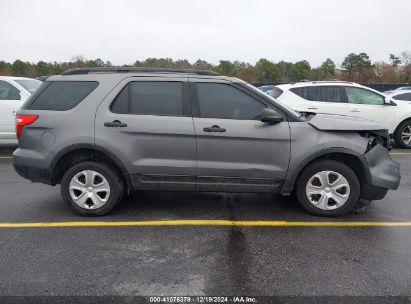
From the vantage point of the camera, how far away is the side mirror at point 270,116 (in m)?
4.38

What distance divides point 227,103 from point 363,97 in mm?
6031

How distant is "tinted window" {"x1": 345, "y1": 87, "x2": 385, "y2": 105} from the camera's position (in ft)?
30.7

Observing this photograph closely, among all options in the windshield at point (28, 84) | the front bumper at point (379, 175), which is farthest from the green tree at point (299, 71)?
the front bumper at point (379, 175)

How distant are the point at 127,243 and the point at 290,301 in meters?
1.80

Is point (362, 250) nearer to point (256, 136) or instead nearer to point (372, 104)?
point (256, 136)

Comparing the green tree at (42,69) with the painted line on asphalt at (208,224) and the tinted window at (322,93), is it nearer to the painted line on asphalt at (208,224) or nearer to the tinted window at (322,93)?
the tinted window at (322,93)

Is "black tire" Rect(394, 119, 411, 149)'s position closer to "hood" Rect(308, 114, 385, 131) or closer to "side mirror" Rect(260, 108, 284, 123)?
"hood" Rect(308, 114, 385, 131)

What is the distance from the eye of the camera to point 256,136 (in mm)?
4445

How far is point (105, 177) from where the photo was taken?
4.59 m

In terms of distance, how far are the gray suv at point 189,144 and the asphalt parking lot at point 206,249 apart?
15.6 inches

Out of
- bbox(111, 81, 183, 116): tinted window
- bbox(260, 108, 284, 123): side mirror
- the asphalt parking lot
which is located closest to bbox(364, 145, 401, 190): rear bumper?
the asphalt parking lot

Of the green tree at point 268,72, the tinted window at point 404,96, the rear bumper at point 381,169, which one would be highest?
the green tree at point 268,72

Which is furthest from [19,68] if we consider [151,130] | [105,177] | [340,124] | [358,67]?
[340,124]

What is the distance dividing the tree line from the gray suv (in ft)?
205
